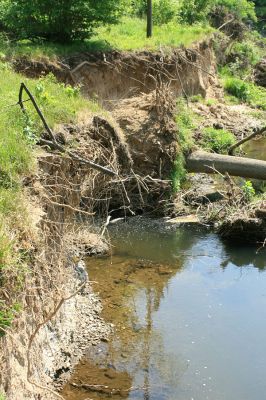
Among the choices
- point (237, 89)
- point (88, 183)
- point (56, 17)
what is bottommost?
point (237, 89)

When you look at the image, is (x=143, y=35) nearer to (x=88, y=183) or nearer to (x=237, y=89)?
(x=237, y=89)

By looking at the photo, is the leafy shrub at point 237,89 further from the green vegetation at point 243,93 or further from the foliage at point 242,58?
the foliage at point 242,58

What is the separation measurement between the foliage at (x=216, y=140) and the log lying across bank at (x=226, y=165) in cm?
261

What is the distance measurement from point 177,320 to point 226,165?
671cm

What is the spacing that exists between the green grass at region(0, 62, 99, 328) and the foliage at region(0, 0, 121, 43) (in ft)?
12.7

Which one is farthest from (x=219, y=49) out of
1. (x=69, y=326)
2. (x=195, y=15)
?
(x=69, y=326)

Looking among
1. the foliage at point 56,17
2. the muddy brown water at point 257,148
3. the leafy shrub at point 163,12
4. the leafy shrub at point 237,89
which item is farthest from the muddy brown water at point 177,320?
the leafy shrub at point 163,12

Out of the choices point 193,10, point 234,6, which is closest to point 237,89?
point 193,10

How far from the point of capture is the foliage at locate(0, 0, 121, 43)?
58.2 ft

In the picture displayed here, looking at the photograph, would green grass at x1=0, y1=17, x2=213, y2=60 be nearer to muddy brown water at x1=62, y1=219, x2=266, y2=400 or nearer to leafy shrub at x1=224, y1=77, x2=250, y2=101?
leafy shrub at x1=224, y1=77, x2=250, y2=101

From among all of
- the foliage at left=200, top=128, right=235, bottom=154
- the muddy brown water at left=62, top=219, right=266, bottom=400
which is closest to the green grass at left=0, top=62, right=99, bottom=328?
the muddy brown water at left=62, top=219, right=266, bottom=400

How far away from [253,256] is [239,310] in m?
2.76

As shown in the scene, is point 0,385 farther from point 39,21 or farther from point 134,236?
point 39,21

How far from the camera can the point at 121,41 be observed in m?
20.6
